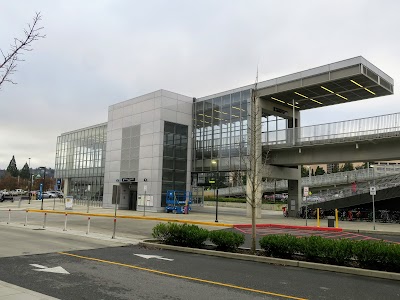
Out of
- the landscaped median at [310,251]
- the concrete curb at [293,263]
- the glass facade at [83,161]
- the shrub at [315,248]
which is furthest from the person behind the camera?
the glass facade at [83,161]

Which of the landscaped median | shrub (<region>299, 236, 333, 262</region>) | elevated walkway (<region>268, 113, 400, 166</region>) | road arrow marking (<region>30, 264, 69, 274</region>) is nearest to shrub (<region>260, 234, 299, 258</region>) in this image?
the landscaped median

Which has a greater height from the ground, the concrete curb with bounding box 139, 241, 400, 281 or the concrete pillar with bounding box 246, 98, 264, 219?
the concrete pillar with bounding box 246, 98, 264, 219

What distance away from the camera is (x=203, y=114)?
141 feet

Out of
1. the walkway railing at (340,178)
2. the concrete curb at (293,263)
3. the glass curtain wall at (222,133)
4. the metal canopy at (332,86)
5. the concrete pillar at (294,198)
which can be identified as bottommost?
the concrete curb at (293,263)

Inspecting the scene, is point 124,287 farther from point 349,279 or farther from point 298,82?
point 298,82

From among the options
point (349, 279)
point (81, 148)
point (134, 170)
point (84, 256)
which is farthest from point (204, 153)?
point (349, 279)

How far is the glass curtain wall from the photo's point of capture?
37844 mm

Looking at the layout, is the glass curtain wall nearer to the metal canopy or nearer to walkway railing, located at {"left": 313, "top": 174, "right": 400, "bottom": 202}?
the metal canopy

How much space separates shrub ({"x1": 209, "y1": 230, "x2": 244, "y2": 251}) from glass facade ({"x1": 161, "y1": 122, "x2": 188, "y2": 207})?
2712 cm

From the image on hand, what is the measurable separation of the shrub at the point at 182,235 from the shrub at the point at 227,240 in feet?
2.17

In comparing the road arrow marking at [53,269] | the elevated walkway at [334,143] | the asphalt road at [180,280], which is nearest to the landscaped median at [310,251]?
the asphalt road at [180,280]

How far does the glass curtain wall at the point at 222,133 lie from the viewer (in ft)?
124

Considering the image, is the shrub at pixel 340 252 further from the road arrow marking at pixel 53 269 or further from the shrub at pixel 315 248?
the road arrow marking at pixel 53 269

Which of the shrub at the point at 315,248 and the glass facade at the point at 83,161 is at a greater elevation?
the glass facade at the point at 83,161
